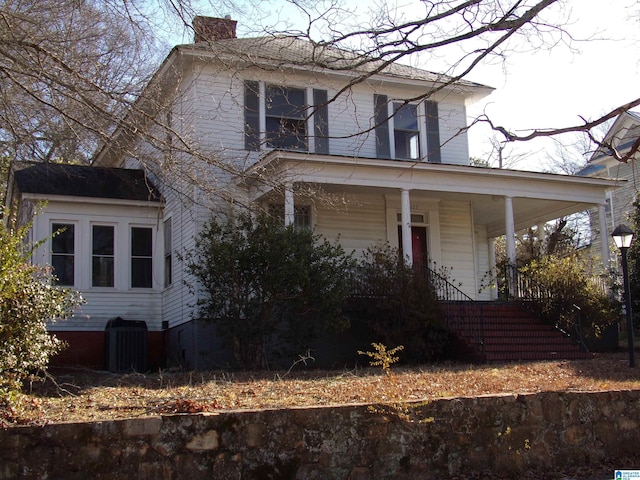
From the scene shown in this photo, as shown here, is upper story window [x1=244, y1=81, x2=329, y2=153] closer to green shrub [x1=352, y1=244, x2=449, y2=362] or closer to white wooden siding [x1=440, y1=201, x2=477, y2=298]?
green shrub [x1=352, y1=244, x2=449, y2=362]

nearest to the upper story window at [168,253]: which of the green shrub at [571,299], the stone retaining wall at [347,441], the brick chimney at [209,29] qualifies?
the brick chimney at [209,29]

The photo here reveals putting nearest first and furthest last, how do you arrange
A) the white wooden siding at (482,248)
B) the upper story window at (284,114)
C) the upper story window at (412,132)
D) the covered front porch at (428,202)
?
the covered front porch at (428,202)
the upper story window at (284,114)
the upper story window at (412,132)
the white wooden siding at (482,248)

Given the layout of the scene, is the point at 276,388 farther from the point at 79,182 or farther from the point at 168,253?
the point at 79,182

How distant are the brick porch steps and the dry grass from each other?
4.18 feet

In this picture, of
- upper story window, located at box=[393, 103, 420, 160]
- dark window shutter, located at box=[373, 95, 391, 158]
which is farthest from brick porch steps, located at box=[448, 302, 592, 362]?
upper story window, located at box=[393, 103, 420, 160]

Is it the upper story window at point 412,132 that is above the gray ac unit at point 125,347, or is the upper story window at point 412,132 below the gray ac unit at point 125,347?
above

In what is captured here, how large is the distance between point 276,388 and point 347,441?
7.21ft

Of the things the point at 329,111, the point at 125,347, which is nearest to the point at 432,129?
the point at 329,111

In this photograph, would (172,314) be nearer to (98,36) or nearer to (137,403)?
(98,36)

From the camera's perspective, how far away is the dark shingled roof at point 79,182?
648 inches

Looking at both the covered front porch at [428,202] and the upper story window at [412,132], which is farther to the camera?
the upper story window at [412,132]

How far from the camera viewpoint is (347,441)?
6770 mm

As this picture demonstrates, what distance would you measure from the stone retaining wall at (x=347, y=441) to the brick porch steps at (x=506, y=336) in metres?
5.87

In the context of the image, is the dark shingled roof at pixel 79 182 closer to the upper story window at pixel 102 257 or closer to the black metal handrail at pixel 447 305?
the upper story window at pixel 102 257
